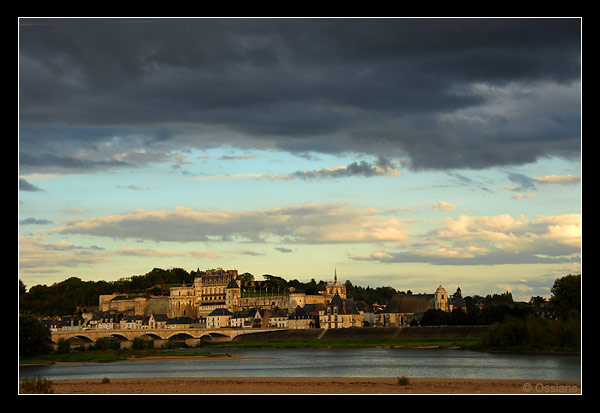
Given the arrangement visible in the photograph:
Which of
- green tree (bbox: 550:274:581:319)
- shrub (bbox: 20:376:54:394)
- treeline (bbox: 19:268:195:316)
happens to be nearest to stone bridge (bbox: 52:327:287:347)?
treeline (bbox: 19:268:195:316)

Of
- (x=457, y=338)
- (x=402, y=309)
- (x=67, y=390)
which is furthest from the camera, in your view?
(x=402, y=309)

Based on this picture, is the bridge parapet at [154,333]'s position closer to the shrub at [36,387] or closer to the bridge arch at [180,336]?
the bridge arch at [180,336]

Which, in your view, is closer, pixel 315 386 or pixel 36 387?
pixel 36 387

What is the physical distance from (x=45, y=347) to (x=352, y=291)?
83.8 meters

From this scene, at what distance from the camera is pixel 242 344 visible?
215 ft

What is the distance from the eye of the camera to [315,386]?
79.2 ft

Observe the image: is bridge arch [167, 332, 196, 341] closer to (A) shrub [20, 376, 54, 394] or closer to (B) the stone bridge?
(B) the stone bridge

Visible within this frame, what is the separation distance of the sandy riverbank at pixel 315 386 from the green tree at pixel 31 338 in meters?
13.9

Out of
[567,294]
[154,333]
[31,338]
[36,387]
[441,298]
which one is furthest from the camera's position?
[441,298]

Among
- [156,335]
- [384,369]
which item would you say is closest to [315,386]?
[384,369]

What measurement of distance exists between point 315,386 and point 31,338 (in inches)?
816

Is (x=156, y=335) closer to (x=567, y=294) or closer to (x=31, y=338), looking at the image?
(x=31, y=338)
